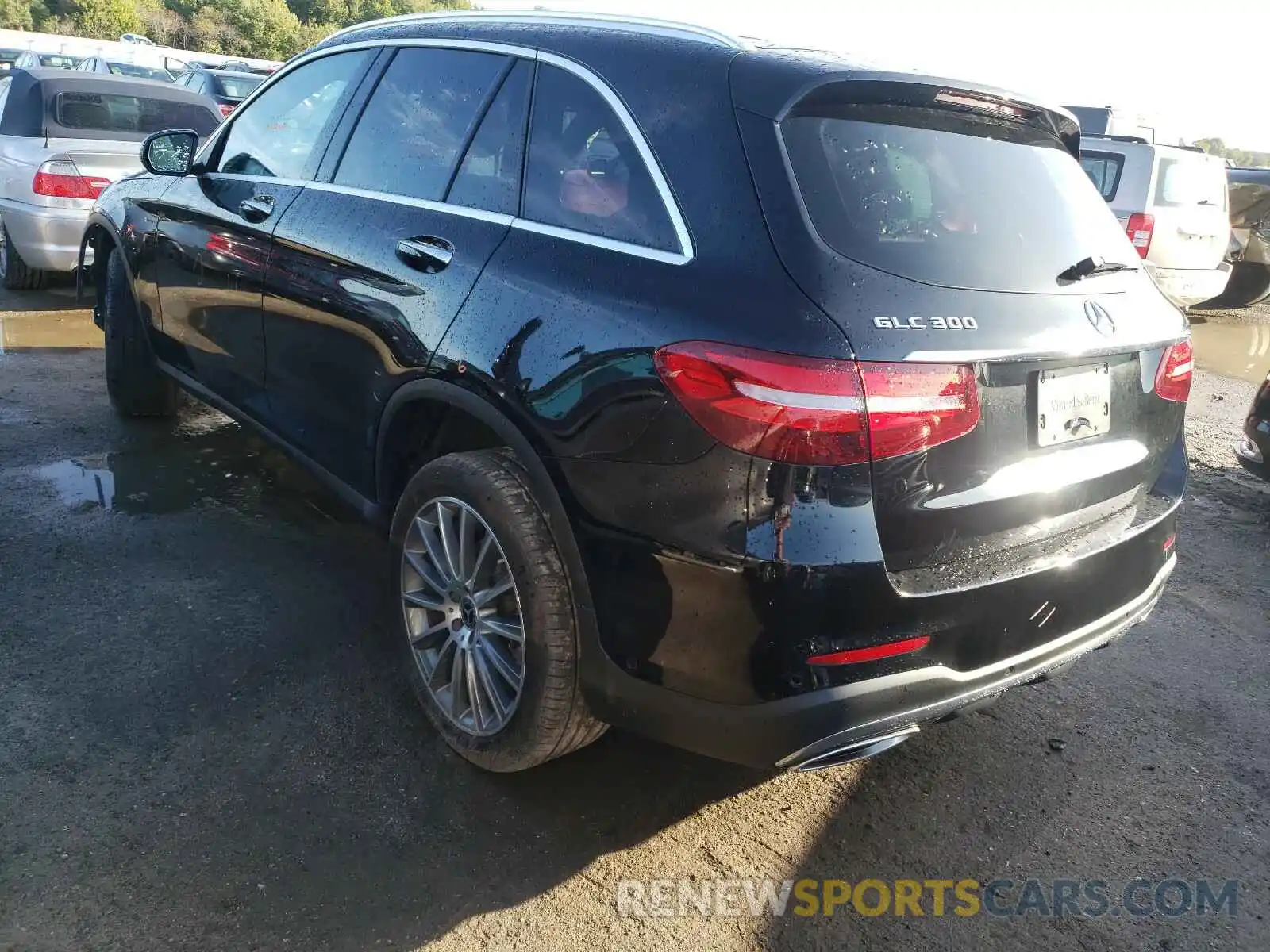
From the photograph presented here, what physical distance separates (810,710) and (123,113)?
7.94m

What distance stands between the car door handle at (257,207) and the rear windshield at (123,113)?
4.49 metres

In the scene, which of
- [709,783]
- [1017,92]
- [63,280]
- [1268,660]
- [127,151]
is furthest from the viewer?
[63,280]

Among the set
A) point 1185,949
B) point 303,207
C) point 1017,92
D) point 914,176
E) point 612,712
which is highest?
point 1017,92

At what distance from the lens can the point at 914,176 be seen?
231 cm

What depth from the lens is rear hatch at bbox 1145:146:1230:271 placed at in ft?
31.9

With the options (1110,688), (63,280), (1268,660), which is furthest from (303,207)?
(63,280)

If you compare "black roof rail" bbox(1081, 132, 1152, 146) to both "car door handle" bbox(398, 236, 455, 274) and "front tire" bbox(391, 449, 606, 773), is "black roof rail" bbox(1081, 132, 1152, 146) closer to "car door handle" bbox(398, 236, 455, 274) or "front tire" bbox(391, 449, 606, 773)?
"car door handle" bbox(398, 236, 455, 274)

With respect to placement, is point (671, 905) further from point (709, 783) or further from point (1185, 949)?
point (1185, 949)

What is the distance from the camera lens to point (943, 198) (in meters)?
2.38

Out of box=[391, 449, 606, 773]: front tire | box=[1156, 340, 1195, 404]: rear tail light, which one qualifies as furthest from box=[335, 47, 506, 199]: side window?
box=[1156, 340, 1195, 404]: rear tail light

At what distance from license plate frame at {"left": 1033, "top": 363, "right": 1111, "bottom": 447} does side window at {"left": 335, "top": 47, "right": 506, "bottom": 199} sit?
5.56ft

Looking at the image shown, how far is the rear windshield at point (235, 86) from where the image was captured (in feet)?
54.7

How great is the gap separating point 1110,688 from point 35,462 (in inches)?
180

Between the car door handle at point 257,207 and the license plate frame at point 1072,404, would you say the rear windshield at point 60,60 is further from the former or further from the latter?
the license plate frame at point 1072,404
